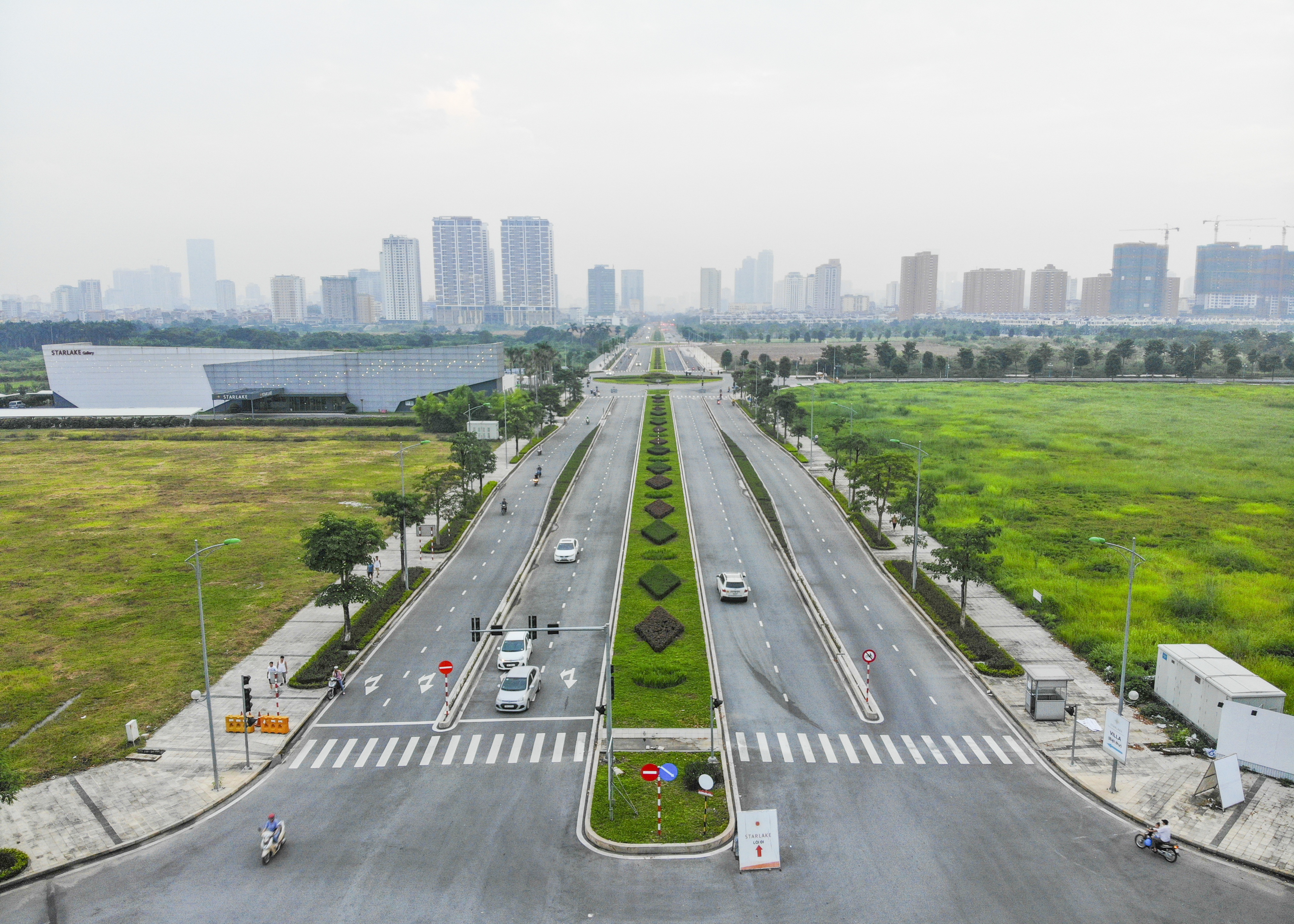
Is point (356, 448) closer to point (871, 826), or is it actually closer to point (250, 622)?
point (250, 622)

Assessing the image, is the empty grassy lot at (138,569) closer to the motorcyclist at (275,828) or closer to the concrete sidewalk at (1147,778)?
the motorcyclist at (275,828)

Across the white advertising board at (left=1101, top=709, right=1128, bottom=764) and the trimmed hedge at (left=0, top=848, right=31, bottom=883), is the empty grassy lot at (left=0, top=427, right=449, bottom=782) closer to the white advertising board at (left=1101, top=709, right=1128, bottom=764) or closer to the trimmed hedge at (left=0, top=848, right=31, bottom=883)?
the trimmed hedge at (left=0, top=848, right=31, bottom=883)

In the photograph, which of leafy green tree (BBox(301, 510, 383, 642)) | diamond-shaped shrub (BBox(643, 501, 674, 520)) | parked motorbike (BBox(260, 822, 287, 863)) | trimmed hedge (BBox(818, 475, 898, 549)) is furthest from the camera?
diamond-shaped shrub (BBox(643, 501, 674, 520))

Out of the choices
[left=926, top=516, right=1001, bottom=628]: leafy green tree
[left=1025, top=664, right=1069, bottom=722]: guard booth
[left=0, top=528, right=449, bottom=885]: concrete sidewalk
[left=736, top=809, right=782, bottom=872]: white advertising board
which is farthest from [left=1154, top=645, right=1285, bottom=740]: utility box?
[left=0, top=528, right=449, bottom=885]: concrete sidewalk

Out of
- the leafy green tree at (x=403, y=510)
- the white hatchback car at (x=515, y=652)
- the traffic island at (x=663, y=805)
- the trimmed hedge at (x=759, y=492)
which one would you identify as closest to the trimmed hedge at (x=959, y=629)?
the trimmed hedge at (x=759, y=492)

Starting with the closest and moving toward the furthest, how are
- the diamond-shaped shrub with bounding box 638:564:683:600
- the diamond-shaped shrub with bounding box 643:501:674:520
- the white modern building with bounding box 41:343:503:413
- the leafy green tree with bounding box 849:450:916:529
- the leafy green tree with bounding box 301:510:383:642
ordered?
the leafy green tree with bounding box 301:510:383:642, the diamond-shaped shrub with bounding box 638:564:683:600, the leafy green tree with bounding box 849:450:916:529, the diamond-shaped shrub with bounding box 643:501:674:520, the white modern building with bounding box 41:343:503:413

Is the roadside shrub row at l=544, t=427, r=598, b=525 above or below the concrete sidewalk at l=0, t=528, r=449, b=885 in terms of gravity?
above

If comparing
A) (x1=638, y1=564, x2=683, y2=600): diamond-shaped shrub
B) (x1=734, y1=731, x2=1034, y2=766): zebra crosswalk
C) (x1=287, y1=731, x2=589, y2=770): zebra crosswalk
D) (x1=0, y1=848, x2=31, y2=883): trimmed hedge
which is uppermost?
(x1=638, y1=564, x2=683, y2=600): diamond-shaped shrub

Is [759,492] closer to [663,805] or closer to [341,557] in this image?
[341,557]
